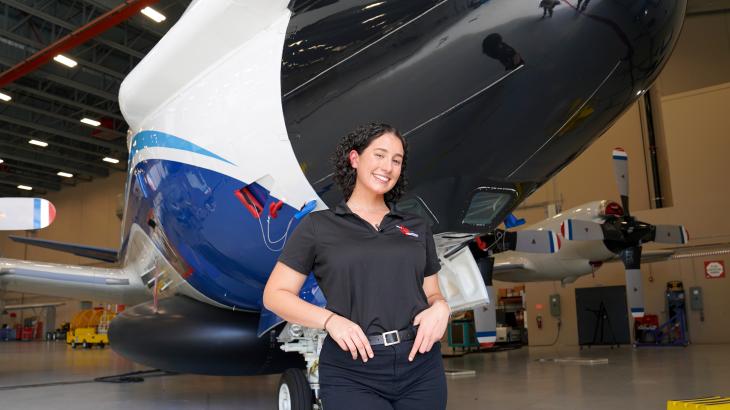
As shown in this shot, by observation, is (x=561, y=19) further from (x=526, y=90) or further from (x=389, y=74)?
(x=389, y=74)

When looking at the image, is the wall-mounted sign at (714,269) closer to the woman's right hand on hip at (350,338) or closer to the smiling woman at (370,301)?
the smiling woman at (370,301)

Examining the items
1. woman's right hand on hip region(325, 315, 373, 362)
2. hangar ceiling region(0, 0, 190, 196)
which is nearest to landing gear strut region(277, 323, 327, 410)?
woman's right hand on hip region(325, 315, 373, 362)

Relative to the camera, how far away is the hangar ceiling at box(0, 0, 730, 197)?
18.0 metres

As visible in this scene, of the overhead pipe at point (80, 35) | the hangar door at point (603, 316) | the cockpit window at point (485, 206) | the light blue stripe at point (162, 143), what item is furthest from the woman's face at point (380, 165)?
the hangar door at point (603, 316)

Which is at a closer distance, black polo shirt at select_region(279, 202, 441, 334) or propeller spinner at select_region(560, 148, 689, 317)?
black polo shirt at select_region(279, 202, 441, 334)

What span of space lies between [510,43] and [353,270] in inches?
78.7

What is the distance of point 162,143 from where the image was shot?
546cm

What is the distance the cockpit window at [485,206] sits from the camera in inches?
163

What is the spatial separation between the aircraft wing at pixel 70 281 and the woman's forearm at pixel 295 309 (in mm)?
8070

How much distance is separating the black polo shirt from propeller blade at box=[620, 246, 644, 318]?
10912mm

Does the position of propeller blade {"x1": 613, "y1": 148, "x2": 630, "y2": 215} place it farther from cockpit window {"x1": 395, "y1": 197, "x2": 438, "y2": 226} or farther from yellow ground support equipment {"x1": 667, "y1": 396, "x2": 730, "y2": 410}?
cockpit window {"x1": 395, "y1": 197, "x2": 438, "y2": 226}

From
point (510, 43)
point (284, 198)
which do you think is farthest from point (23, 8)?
point (510, 43)

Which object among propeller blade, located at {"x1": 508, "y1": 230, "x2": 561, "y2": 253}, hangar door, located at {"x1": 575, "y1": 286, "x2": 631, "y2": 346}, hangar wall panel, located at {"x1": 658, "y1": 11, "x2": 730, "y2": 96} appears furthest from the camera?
hangar wall panel, located at {"x1": 658, "y1": 11, "x2": 730, "y2": 96}

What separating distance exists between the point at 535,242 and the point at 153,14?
41.7 ft
